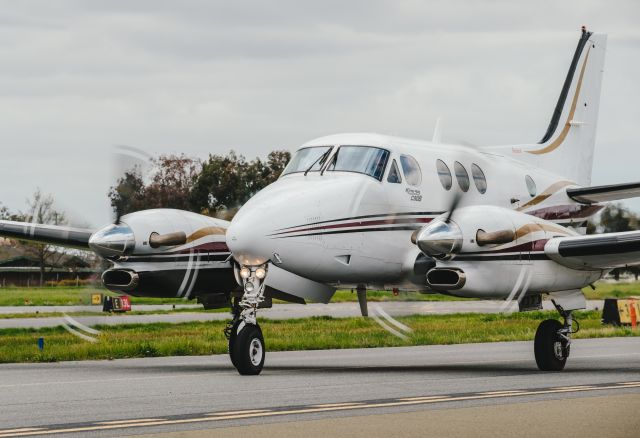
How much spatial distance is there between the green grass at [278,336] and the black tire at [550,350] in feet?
7.74

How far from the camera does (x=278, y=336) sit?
28594 millimetres

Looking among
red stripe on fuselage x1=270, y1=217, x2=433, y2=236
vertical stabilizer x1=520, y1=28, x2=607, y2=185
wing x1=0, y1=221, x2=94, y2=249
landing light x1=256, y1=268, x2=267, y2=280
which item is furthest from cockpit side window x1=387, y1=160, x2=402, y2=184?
vertical stabilizer x1=520, y1=28, x2=607, y2=185

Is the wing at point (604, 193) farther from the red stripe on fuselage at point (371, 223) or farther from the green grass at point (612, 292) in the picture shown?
the green grass at point (612, 292)

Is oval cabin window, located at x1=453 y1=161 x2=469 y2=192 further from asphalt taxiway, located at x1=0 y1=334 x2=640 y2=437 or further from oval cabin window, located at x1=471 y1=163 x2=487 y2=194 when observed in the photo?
asphalt taxiway, located at x1=0 y1=334 x2=640 y2=437

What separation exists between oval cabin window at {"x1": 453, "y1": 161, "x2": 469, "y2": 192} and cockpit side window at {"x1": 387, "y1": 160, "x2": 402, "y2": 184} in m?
1.49

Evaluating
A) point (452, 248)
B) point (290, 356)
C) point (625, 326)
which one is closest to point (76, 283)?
point (625, 326)

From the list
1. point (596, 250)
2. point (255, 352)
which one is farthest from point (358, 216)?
point (596, 250)

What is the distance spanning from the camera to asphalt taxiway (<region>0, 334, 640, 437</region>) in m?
10.9

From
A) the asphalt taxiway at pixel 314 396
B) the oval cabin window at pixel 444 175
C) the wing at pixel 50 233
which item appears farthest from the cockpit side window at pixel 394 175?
the wing at pixel 50 233

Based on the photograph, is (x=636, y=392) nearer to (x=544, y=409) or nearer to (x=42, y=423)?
(x=544, y=409)

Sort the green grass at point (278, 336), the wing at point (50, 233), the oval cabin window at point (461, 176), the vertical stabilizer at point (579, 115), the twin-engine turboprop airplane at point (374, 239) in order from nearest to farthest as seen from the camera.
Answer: the twin-engine turboprop airplane at point (374, 239) < the oval cabin window at point (461, 176) < the wing at point (50, 233) < the green grass at point (278, 336) < the vertical stabilizer at point (579, 115)

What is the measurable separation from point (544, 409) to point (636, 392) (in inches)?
109

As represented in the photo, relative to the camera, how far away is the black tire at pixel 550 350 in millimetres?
19078

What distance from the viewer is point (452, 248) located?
1742 centimetres
